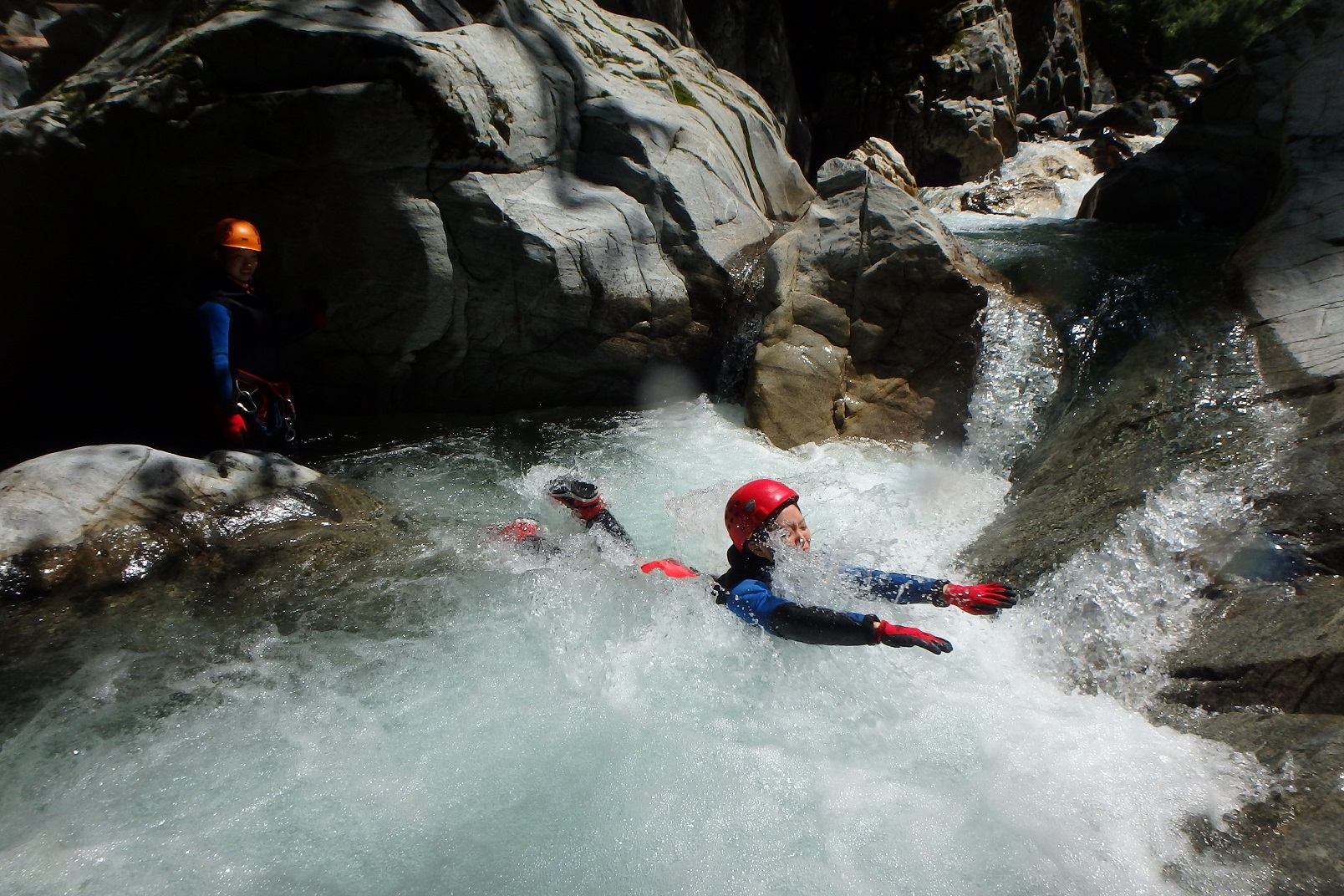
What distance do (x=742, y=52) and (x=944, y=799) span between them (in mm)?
13049

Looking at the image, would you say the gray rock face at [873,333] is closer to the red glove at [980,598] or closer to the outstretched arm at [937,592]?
the outstretched arm at [937,592]

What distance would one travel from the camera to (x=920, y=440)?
17.5 feet

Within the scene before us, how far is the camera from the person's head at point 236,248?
397 centimetres

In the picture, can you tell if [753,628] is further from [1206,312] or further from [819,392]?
[1206,312]

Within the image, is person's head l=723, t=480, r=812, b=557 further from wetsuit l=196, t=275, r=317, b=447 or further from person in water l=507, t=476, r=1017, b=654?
wetsuit l=196, t=275, r=317, b=447

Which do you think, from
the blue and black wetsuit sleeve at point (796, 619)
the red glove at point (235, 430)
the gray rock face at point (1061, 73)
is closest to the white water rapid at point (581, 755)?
the blue and black wetsuit sleeve at point (796, 619)

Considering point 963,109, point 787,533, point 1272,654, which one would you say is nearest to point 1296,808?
point 1272,654

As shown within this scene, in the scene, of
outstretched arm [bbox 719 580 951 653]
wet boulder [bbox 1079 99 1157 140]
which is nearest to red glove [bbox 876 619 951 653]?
outstretched arm [bbox 719 580 951 653]

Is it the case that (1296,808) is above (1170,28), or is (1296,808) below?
below

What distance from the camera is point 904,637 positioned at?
2580mm

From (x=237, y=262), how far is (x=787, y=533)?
3.34m

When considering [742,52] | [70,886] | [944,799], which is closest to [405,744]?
[70,886]

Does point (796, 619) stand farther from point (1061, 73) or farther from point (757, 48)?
point (1061, 73)

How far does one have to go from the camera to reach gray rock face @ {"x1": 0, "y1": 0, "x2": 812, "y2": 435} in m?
4.82
